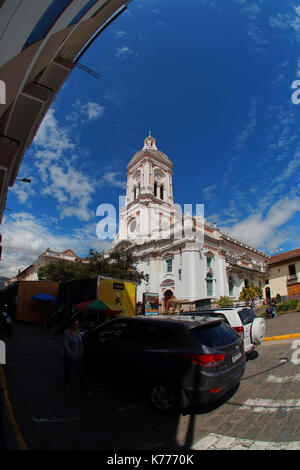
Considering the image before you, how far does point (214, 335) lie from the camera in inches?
155

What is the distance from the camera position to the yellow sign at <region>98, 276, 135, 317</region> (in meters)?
Answer: 12.2

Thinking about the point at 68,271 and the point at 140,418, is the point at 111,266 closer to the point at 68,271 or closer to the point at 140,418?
the point at 68,271

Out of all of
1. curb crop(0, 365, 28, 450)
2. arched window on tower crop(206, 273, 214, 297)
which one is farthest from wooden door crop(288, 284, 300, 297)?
curb crop(0, 365, 28, 450)

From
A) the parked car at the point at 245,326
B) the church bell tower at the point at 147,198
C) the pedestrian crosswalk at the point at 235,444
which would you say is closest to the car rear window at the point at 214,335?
the pedestrian crosswalk at the point at 235,444

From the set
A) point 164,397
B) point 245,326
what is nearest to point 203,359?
point 164,397

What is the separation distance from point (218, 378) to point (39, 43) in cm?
703

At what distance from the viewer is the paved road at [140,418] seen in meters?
2.85

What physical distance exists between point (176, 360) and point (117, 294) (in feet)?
31.5

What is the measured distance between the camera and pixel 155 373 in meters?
3.71

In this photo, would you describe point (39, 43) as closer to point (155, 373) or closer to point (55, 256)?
point (155, 373)

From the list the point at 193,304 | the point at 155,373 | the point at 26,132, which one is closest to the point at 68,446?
the point at 155,373

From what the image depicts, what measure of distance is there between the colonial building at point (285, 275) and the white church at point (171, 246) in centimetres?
318

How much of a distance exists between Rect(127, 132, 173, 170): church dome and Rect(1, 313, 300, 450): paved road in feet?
129
